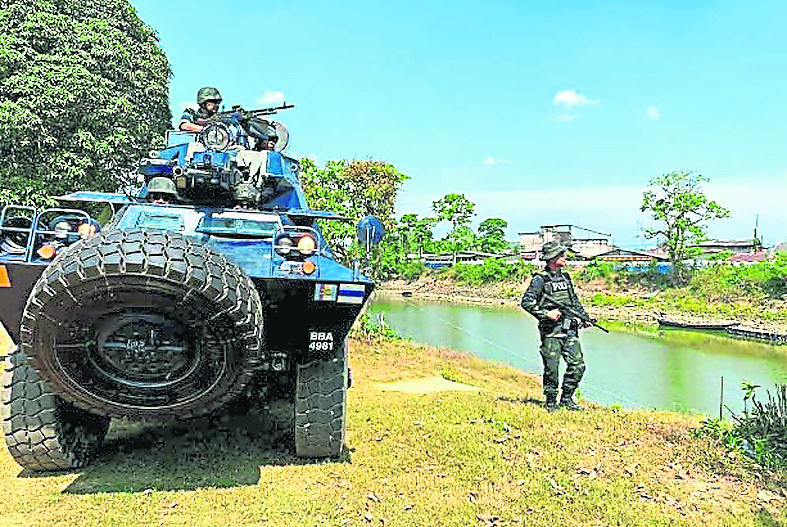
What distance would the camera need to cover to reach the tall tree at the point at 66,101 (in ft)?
45.7

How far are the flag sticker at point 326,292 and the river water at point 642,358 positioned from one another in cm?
934

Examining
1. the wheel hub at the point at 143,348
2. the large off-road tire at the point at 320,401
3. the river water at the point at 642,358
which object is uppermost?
the wheel hub at the point at 143,348

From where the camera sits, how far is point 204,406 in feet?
13.2

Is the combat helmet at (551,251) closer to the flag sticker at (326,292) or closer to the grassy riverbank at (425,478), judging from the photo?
the grassy riverbank at (425,478)

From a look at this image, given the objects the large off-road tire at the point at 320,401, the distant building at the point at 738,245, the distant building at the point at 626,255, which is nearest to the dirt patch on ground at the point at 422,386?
the large off-road tire at the point at 320,401

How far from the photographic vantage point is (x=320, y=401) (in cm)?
491

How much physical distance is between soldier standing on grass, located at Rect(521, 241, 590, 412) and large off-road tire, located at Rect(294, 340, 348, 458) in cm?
256

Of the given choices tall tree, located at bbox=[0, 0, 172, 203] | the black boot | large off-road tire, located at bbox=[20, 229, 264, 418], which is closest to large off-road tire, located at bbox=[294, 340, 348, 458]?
large off-road tire, located at bbox=[20, 229, 264, 418]

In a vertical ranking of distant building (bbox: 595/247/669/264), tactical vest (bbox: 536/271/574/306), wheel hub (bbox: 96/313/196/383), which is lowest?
wheel hub (bbox: 96/313/196/383)

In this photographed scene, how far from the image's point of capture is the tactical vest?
6.83 meters

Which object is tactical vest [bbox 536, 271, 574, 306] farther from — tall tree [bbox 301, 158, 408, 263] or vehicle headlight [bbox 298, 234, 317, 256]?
tall tree [bbox 301, 158, 408, 263]

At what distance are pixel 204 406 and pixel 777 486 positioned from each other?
12.1 feet

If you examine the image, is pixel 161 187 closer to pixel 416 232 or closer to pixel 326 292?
pixel 326 292

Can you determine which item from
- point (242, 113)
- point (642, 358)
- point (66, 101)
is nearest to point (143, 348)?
point (242, 113)
